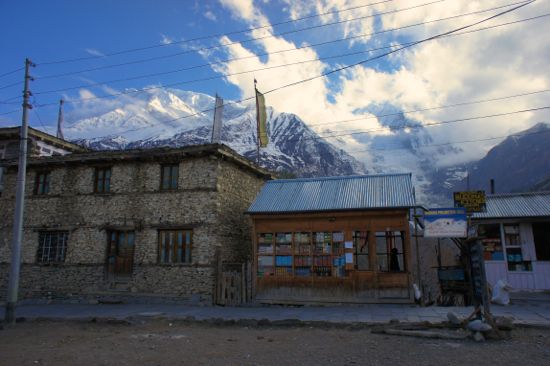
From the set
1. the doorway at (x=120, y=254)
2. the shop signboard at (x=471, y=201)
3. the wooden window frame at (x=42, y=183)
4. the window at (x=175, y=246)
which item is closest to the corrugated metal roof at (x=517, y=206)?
the shop signboard at (x=471, y=201)

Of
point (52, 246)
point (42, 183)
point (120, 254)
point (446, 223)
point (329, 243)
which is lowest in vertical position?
point (120, 254)

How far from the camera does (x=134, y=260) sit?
59.6 feet

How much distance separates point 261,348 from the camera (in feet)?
29.4

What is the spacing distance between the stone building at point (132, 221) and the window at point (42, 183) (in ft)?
0.17

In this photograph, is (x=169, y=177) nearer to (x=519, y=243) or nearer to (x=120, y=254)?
(x=120, y=254)

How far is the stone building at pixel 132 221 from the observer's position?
692 inches

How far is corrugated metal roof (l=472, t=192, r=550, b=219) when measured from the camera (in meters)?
→ 15.9

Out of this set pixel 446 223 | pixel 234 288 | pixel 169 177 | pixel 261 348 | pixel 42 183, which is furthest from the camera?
pixel 42 183

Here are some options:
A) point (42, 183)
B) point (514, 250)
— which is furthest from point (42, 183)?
point (514, 250)

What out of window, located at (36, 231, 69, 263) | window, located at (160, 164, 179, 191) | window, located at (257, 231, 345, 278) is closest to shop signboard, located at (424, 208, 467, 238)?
window, located at (257, 231, 345, 278)

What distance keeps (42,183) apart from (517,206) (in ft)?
→ 73.6

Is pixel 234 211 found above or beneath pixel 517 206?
above

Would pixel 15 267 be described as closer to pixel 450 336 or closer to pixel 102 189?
pixel 102 189

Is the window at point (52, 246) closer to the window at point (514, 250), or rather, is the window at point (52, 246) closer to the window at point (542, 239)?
the window at point (514, 250)
